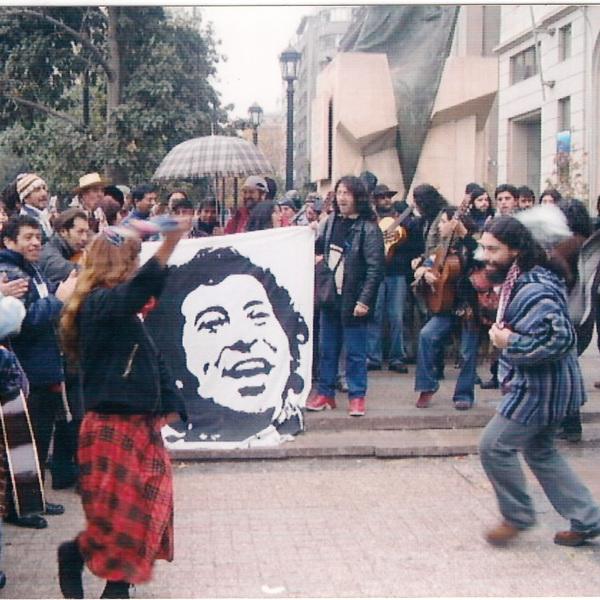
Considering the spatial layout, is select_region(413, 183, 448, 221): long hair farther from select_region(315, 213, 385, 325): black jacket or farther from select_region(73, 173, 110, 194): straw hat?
select_region(73, 173, 110, 194): straw hat

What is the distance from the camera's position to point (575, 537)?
453 cm

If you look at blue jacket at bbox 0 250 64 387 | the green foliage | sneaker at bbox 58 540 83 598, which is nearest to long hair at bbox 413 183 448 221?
the green foliage

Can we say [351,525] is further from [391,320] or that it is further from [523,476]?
[391,320]

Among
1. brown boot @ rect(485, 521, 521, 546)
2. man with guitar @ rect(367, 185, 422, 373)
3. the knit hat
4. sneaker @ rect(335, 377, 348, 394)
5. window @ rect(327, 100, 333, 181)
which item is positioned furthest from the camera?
window @ rect(327, 100, 333, 181)

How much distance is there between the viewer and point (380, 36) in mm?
9086

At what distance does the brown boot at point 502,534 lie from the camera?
4.50 m

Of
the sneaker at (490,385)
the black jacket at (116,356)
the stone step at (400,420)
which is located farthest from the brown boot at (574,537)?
the sneaker at (490,385)

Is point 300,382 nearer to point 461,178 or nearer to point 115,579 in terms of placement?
point 115,579

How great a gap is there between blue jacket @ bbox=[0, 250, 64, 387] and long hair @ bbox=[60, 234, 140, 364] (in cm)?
97

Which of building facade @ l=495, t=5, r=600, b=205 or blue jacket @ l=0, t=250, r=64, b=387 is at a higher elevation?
building facade @ l=495, t=5, r=600, b=205

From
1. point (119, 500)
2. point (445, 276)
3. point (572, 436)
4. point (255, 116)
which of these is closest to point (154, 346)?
point (119, 500)

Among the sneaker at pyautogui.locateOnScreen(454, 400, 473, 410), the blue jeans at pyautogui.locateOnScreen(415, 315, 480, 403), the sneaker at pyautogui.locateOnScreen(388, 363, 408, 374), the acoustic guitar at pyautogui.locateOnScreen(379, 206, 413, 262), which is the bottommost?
the sneaker at pyautogui.locateOnScreen(454, 400, 473, 410)

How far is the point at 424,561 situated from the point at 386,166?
17.8 feet

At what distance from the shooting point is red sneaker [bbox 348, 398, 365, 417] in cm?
659
